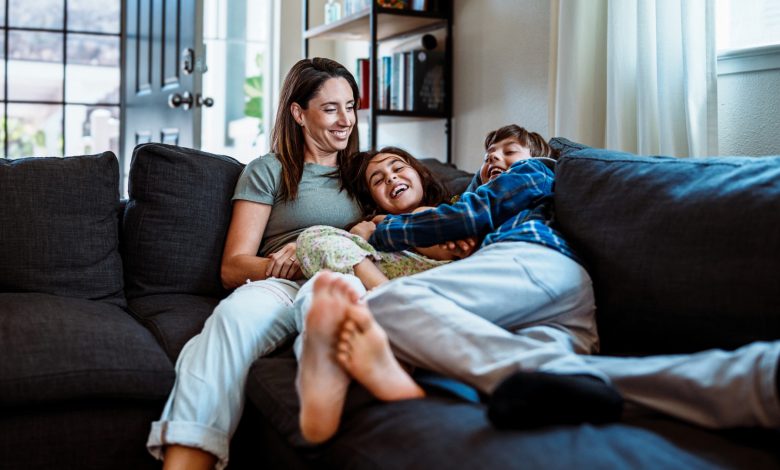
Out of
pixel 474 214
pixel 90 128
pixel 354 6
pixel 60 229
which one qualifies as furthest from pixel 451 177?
pixel 90 128

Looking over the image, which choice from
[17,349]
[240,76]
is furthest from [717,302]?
[240,76]

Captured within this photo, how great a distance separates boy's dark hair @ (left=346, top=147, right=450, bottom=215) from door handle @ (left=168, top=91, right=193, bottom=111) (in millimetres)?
1426

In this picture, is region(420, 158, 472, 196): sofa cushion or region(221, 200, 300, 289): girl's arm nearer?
region(221, 200, 300, 289): girl's arm

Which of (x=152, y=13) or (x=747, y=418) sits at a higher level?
(x=152, y=13)

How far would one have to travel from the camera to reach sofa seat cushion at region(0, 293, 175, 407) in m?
1.54

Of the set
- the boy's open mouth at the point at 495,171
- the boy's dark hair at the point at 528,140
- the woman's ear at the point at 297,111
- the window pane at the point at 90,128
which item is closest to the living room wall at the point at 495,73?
the boy's dark hair at the point at 528,140

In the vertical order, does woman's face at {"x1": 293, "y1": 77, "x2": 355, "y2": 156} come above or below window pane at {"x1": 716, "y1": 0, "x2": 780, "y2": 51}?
below

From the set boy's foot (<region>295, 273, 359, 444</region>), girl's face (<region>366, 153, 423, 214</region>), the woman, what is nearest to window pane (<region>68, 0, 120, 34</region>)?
the woman

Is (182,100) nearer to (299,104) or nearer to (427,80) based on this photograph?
(427,80)

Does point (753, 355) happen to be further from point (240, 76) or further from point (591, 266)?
point (240, 76)

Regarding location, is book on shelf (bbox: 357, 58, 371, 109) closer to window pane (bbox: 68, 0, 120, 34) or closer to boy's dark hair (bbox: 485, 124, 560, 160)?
boy's dark hair (bbox: 485, 124, 560, 160)

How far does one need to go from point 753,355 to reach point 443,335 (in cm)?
45

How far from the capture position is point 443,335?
4.34ft

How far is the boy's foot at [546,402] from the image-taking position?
3.57ft
